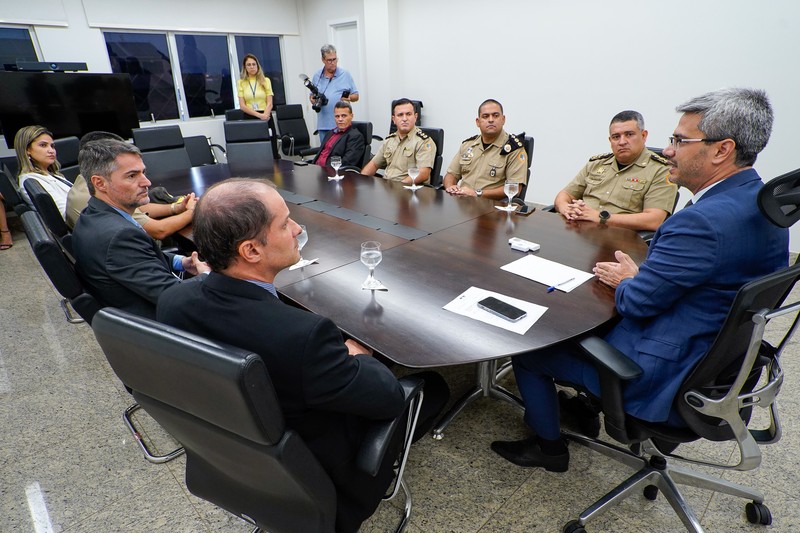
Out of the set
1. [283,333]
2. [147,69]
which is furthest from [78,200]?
[147,69]

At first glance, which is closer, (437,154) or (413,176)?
(413,176)

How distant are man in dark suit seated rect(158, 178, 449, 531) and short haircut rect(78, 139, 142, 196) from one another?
102 cm

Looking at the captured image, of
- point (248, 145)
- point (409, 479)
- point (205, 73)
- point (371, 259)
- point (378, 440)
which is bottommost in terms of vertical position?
point (409, 479)

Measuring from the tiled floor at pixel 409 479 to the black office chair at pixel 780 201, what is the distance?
3.63ft

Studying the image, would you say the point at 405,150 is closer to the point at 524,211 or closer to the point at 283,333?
the point at 524,211

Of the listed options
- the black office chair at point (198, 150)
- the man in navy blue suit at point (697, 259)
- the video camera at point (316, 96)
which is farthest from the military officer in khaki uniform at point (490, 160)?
the black office chair at point (198, 150)

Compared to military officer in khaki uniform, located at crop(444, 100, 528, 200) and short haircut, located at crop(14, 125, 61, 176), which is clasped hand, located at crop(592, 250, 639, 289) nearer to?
military officer in khaki uniform, located at crop(444, 100, 528, 200)

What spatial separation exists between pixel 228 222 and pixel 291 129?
236 inches

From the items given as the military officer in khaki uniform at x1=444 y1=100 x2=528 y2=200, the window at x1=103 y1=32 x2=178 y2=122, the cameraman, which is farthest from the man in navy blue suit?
the window at x1=103 y1=32 x2=178 y2=122

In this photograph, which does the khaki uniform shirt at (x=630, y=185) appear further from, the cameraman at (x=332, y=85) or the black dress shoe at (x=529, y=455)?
the cameraman at (x=332, y=85)

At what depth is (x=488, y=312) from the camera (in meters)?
1.44

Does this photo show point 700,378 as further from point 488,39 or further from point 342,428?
point 488,39

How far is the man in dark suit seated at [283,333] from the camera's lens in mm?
924

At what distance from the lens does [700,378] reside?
46.1 inches
